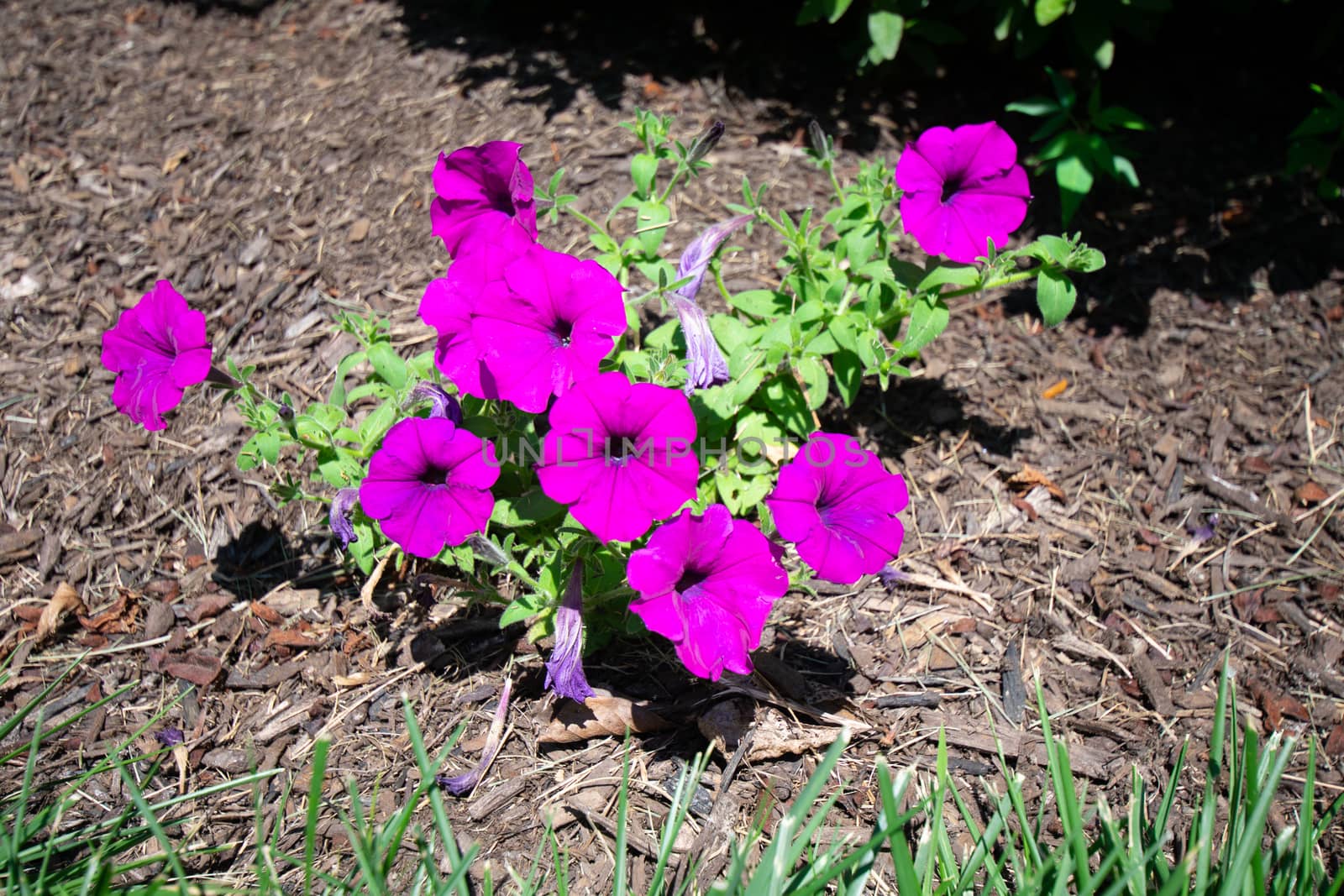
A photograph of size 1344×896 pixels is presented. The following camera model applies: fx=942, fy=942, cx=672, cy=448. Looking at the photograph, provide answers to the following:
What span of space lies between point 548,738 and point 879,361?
52.6 inches

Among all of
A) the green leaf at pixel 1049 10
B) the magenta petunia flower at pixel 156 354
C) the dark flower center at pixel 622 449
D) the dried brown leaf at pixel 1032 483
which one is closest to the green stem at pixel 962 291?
A: the dried brown leaf at pixel 1032 483

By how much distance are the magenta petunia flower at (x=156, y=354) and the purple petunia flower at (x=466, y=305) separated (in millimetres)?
558

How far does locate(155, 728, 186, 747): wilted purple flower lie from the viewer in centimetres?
246

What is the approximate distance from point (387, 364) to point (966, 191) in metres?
1.57

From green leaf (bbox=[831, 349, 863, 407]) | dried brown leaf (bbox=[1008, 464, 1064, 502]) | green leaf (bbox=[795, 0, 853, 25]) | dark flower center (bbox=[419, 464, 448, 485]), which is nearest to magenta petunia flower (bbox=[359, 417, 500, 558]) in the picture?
dark flower center (bbox=[419, 464, 448, 485])

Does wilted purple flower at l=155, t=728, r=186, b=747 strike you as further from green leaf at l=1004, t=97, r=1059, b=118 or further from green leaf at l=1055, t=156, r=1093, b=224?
green leaf at l=1004, t=97, r=1059, b=118

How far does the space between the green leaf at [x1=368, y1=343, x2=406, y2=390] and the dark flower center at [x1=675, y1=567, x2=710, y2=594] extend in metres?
0.99

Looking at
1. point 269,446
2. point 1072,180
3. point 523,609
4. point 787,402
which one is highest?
point 1072,180

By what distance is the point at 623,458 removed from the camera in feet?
6.38

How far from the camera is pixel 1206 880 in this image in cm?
174

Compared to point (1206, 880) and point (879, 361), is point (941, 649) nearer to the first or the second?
point (879, 361)

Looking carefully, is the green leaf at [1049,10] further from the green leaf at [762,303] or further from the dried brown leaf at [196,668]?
the dried brown leaf at [196,668]

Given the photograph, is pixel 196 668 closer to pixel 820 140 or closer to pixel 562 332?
pixel 562 332

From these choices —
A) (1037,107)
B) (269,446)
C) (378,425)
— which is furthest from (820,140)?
(269,446)
